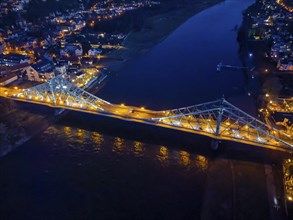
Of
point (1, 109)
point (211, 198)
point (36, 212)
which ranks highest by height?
point (1, 109)

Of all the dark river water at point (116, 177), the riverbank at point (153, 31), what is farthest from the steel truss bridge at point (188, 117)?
the riverbank at point (153, 31)

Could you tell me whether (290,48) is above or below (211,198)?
above

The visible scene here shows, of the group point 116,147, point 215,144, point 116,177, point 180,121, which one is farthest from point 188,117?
point 116,177

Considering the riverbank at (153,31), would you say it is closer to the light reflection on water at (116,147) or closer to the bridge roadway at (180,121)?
the bridge roadway at (180,121)

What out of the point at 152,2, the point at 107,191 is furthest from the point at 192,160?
the point at 152,2

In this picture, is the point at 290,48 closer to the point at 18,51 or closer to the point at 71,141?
the point at 71,141
